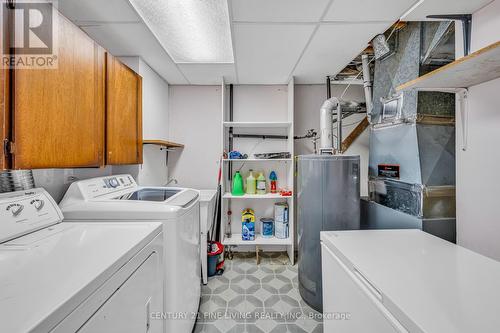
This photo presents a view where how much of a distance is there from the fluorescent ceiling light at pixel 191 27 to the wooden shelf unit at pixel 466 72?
4.28 feet

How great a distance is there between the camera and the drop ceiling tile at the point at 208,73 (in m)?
2.27

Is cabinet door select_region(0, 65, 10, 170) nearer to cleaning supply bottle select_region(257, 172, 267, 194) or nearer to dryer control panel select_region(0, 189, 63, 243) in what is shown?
dryer control panel select_region(0, 189, 63, 243)

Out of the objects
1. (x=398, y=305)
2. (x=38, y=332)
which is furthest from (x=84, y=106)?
(x=398, y=305)

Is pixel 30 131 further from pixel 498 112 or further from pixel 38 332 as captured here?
pixel 498 112

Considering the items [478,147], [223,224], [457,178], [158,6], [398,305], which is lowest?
[223,224]

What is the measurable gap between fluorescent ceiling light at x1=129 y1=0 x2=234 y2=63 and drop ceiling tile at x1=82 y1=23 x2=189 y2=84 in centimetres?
8

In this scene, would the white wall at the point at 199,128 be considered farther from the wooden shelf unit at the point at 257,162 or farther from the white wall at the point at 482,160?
the white wall at the point at 482,160

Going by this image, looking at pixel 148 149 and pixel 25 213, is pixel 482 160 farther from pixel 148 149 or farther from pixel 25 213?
pixel 148 149

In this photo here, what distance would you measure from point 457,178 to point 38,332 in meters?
2.10

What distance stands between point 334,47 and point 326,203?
1.39 meters

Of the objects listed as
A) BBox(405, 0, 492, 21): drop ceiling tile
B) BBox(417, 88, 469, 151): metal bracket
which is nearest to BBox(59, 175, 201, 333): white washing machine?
BBox(417, 88, 469, 151): metal bracket

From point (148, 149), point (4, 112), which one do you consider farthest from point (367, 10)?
point (148, 149)

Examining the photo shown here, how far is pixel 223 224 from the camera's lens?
258 cm

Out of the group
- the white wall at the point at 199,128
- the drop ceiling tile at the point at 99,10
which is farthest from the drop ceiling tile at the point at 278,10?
the white wall at the point at 199,128
